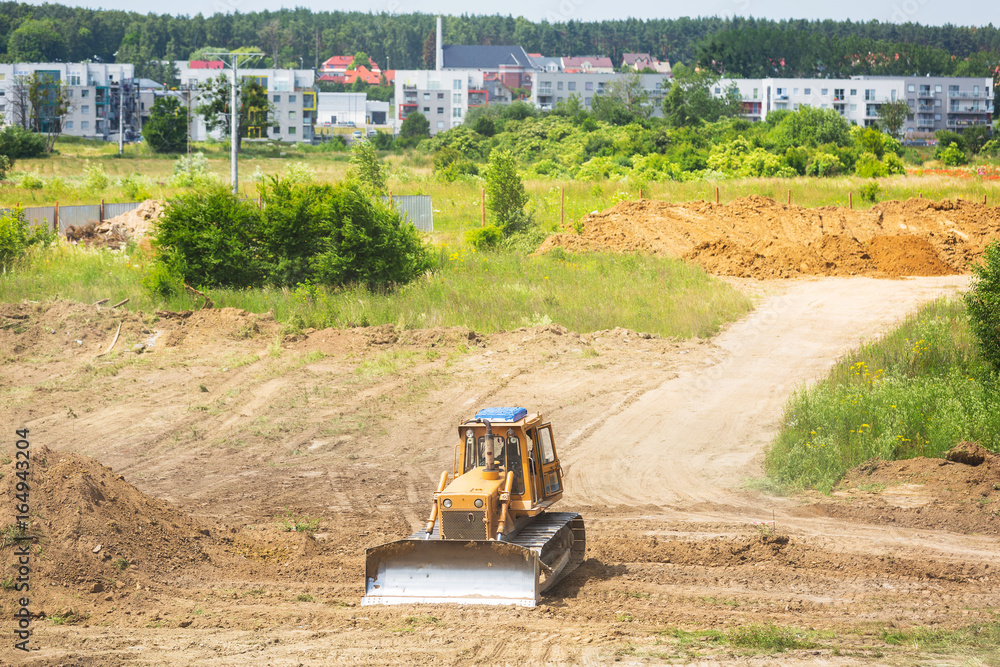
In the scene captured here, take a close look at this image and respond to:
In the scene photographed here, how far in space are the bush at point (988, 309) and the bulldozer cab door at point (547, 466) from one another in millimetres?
7879

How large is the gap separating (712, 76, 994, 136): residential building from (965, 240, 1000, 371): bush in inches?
5228

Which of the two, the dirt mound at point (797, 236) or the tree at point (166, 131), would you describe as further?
the tree at point (166, 131)

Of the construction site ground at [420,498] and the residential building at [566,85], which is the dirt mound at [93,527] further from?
the residential building at [566,85]

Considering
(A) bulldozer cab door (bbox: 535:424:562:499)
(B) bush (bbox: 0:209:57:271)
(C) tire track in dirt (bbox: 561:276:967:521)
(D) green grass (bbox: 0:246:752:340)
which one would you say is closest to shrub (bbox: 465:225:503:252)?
(D) green grass (bbox: 0:246:752:340)

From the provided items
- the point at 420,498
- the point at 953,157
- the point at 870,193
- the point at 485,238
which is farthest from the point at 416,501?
the point at 953,157

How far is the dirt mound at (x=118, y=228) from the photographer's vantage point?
1329 inches

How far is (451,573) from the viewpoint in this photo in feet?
28.5

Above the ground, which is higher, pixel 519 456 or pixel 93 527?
pixel 519 456

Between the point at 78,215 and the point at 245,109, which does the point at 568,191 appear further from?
the point at 245,109

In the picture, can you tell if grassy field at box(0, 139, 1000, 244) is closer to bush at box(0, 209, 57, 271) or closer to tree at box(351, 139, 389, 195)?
tree at box(351, 139, 389, 195)

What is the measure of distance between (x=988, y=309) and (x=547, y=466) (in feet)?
26.9

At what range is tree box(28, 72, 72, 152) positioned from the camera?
337 ft

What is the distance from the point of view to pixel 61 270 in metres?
26.6

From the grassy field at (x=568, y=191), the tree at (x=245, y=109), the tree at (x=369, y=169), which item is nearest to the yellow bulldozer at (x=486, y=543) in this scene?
the grassy field at (x=568, y=191)
